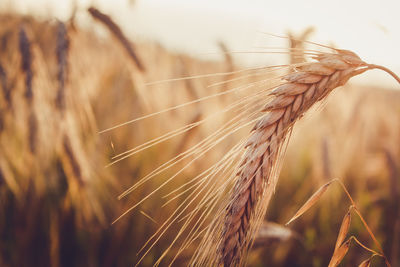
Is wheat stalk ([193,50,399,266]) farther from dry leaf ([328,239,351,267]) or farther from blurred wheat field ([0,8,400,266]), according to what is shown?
blurred wheat field ([0,8,400,266])

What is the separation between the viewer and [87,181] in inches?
65.7

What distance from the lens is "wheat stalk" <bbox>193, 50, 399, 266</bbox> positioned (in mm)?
708

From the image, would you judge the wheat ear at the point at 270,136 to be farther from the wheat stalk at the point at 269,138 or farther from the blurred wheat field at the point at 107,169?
the blurred wheat field at the point at 107,169

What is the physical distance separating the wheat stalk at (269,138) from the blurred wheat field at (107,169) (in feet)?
2.17

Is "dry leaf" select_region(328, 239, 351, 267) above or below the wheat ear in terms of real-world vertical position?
below

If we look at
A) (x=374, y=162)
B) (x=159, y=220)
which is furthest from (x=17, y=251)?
(x=374, y=162)

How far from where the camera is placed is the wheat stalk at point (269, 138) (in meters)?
0.71

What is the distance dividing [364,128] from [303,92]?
2.12 meters

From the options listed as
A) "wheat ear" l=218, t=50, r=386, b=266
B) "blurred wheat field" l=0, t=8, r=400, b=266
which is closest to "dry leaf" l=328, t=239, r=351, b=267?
"wheat ear" l=218, t=50, r=386, b=266

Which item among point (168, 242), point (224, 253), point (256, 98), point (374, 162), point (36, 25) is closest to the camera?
point (224, 253)

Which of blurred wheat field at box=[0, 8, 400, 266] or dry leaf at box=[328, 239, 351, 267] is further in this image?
blurred wheat field at box=[0, 8, 400, 266]

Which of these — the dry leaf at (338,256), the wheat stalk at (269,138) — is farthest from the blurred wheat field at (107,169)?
the wheat stalk at (269,138)

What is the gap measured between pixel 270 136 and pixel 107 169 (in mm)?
1535

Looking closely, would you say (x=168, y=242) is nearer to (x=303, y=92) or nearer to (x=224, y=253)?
(x=224, y=253)
